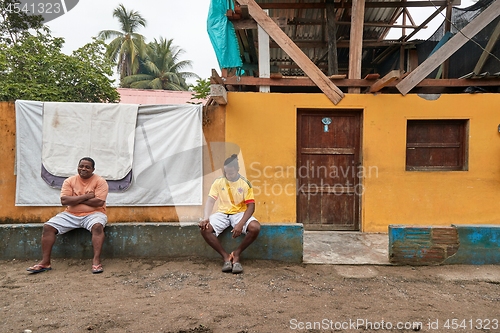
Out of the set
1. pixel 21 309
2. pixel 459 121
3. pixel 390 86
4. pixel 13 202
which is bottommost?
pixel 21 309

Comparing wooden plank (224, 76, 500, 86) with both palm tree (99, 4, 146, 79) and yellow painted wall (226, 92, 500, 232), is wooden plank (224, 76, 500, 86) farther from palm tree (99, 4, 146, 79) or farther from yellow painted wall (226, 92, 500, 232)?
palm tree (99, 4, 146, 79)

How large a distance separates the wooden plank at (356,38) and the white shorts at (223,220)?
305 centimetres

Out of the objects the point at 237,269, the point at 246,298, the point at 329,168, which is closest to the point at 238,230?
the point at 237,269

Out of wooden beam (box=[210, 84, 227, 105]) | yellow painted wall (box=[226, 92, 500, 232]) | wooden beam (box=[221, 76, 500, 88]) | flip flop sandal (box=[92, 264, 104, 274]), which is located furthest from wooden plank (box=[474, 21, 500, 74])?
flip flop sandal (box=[92, 264, 104, 274])

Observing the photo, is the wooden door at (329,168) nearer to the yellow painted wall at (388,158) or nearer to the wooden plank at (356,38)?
the yellow painted wall at (388,158)

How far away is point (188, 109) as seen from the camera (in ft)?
16.1

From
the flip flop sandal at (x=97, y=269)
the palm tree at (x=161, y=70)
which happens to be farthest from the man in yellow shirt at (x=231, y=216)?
the palm tree at (x=161, y=70)

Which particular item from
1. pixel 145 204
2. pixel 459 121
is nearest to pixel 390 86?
pixel 459 121

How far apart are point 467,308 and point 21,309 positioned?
12.8 ft

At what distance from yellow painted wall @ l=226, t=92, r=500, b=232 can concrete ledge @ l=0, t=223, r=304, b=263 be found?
1.36m

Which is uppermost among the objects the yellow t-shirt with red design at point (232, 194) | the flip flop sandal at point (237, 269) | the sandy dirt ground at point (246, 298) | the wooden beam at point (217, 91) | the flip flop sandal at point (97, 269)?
the wooden beam at point (217, 91)

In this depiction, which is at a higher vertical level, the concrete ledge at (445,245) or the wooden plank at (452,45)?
the wooden plank at (452,45)

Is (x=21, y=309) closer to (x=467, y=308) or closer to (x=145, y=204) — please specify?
(x=145, y=204)

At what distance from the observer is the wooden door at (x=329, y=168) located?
5.25 m
